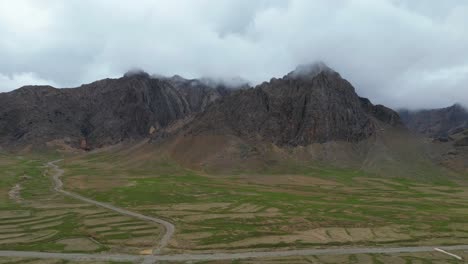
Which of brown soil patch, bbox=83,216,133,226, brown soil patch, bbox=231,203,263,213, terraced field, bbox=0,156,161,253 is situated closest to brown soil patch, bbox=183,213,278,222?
brown soil patch, bbox=231,203,263,213

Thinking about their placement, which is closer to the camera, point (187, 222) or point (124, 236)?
point (124, 236)

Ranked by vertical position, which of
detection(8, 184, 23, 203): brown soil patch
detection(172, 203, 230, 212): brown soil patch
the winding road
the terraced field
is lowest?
the winding road

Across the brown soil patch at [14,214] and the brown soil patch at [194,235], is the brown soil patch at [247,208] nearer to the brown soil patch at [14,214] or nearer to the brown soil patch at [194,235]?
the brown soil patch at [194,235]

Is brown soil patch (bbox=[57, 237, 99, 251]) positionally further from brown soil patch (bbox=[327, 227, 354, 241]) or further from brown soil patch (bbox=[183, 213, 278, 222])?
brown soil patch (bbox=[327, 227, 354, 241])

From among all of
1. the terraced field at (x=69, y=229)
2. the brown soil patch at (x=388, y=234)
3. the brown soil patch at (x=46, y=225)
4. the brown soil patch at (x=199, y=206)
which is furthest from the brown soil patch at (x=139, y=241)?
the brown soil patch at (x=388, y=234)

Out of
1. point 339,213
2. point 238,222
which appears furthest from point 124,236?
point 339,213

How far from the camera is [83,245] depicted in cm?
8281

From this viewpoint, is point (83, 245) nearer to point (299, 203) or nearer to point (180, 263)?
point (180, 263)

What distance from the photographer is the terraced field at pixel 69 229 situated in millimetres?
81875

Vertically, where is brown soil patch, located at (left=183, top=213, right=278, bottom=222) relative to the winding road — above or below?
above

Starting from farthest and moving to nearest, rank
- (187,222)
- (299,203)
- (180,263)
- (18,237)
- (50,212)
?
(299,203)
(50,212)
(187,222)
(18,237)
(180,263)

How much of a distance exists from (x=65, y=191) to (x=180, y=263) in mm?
117430

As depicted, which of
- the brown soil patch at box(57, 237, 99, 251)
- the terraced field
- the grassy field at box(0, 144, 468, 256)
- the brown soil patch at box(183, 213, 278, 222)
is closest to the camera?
the brown soil patch at box(57, 237, 99, 251)

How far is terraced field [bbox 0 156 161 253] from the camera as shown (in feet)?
269
